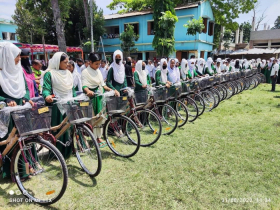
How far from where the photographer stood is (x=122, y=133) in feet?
12.2

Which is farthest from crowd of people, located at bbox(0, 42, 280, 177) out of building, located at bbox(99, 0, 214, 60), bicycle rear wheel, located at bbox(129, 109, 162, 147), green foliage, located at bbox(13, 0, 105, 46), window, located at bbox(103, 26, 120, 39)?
window, located at bbox(103, 26, 120, 39)

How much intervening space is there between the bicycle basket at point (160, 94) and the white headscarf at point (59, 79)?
71.5 inches

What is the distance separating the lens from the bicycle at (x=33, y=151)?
2.30m

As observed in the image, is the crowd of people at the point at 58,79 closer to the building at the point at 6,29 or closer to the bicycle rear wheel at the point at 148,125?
the bicycle rear wheel at the point at 148,125

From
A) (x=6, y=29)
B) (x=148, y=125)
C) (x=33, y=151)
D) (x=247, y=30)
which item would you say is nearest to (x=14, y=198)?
(x=33, y=151)

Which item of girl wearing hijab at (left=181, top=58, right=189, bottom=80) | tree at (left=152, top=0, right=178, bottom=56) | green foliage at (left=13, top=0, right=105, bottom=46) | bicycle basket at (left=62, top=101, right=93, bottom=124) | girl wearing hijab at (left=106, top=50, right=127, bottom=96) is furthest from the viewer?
green foliage at (left=13, top=0, right=105, bottom=46)

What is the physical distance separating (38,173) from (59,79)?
4.26ft

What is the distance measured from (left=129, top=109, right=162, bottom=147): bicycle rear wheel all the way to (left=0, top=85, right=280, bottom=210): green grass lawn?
18 centimetres

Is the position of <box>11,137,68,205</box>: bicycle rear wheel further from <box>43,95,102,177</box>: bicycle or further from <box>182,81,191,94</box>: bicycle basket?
<box>182,81,191,94</box>: bicycle basket

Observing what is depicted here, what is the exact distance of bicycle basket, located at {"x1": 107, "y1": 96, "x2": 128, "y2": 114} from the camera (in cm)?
341

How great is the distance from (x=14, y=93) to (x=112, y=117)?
1480 millimetres

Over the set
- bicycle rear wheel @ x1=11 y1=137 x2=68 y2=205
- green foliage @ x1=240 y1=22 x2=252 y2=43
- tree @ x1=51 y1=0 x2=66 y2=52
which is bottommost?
bicycle rear wheel @ x1=11 y1=137 x2=68 y2=205

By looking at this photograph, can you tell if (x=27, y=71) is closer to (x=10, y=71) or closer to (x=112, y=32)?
(x=10, y=71)

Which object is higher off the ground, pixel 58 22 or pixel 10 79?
pixel 58 22
